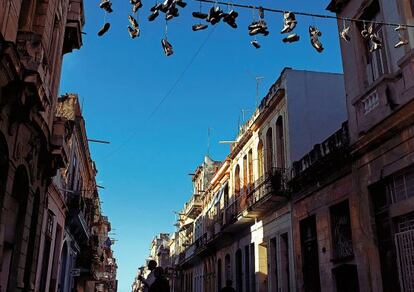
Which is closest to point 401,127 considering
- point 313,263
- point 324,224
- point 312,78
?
point 324,224

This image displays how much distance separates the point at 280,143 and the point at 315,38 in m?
11.9

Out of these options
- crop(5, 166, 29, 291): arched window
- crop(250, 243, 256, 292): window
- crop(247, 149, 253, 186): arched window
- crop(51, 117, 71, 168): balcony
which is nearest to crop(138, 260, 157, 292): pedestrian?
crop(5, 166, 29, 291): arched window

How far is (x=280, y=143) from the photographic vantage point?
19.9 m

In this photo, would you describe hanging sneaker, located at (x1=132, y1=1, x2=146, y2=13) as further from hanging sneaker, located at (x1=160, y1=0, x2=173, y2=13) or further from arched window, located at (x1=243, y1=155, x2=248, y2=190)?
arched window, located at (x1=243, y1=155, x2=248, y2=190)

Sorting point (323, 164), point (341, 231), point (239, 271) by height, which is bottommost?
point (239, 271)

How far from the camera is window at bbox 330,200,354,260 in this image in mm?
13453

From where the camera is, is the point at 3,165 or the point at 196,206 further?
the point at 196,206

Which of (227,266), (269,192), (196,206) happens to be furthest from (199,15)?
(196,206)

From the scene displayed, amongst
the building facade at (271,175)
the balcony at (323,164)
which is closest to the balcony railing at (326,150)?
the balcony at (323,164)

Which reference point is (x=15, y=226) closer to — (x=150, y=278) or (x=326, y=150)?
(x=150, y=278)

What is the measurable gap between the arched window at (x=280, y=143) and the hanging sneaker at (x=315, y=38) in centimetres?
1120

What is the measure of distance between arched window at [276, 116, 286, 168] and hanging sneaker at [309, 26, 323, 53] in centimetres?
1120

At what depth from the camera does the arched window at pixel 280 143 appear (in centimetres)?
1940

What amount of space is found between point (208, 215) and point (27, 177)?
79.7 ft
